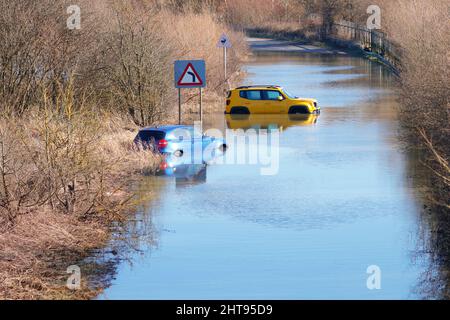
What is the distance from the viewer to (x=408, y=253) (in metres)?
17.8

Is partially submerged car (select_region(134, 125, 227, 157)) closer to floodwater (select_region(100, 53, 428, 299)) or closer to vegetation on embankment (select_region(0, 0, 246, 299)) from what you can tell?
vegetation on embankment (select_region(0, 0, 246, 299))

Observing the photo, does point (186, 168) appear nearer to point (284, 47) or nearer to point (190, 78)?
point (190, 78)

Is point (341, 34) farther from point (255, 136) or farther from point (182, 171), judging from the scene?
point (182, 171)

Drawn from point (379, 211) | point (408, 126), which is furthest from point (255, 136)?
point (379, 211)

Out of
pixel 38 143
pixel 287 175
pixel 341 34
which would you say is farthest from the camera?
pixel 341 34

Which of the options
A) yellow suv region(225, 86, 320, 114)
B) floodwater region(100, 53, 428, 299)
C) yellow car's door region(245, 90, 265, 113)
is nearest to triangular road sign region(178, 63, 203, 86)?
floodwater region(100, 53, 428, 299)

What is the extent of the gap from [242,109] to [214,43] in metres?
9.87

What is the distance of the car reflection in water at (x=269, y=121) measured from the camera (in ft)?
125

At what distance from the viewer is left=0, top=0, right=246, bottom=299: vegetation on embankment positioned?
58.7 feet

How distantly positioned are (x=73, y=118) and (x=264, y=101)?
22.4 meters

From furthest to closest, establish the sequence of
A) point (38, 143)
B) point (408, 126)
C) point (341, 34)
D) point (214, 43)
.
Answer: point (341, 34), point (214, 43), point (408, 126), point (38, 143)

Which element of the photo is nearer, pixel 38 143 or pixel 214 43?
pixel 38 143
